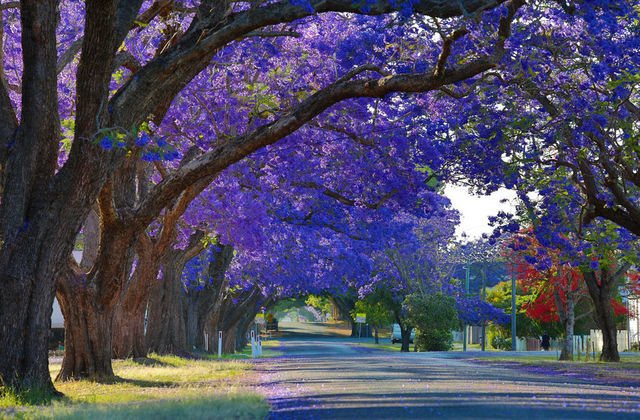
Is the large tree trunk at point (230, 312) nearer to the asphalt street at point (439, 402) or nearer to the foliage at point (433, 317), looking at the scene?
the foliage at point (433, 317)

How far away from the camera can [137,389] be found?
12.9 metres

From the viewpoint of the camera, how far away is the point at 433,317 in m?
45.1

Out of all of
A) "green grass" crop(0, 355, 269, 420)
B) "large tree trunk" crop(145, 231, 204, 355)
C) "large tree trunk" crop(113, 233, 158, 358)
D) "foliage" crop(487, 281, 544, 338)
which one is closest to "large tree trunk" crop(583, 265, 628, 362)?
"large tree trunk" crop(145, 231, 204, 355)

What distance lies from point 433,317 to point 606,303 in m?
16.0

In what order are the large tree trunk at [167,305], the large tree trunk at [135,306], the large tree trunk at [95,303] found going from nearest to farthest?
the large tree trunk at [95,303] < the large tree trunk at [135,306] < the large tree trunk at [167,305]

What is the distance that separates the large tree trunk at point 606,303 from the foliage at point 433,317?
576 inches

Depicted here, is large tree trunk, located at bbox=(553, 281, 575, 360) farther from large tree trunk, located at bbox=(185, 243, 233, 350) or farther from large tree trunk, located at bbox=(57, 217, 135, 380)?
large tree trunk, located at bbox=(57, 217, 135, 380)

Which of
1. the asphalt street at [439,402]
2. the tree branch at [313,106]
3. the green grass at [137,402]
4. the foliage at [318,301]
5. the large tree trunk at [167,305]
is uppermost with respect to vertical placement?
the foliage at [318,301]

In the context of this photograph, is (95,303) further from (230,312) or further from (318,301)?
(318,301)

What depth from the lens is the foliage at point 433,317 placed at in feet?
146

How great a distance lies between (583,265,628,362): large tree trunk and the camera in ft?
97.1

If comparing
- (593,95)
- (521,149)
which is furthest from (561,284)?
(593,95)

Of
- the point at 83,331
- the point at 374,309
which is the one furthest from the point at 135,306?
the point at 374,309

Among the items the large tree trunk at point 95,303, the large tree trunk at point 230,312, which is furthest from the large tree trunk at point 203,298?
the large tree trunk at point 95,303
